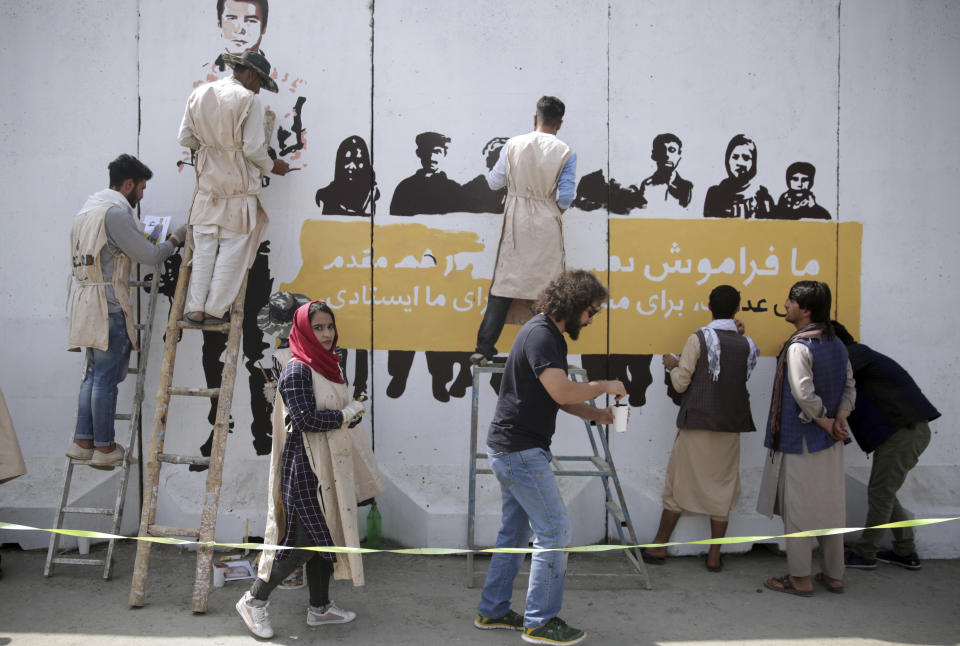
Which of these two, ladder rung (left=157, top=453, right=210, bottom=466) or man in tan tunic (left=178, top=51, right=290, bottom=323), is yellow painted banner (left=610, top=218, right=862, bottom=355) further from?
ladder rung (left=157, top=453, right=210, bottom=466)

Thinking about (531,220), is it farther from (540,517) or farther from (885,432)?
(885,432)

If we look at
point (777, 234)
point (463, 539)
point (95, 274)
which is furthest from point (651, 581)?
point (95, 274)

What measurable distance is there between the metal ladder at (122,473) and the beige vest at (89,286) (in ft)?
0.82

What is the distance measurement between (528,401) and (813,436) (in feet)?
6.28

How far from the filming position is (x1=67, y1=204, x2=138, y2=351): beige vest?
14.4 ft

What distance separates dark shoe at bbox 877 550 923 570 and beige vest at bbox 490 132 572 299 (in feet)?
9.38

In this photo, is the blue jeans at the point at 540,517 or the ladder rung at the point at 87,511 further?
the ladder rung at the point at 87,511

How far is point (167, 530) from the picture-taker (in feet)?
13.3

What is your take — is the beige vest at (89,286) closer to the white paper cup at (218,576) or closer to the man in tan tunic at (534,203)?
the white paper cup at (218,576)

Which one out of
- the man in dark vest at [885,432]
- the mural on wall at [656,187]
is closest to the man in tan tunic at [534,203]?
the mural on wall at [656,187]

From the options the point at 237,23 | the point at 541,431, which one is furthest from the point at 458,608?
the point at 237,23

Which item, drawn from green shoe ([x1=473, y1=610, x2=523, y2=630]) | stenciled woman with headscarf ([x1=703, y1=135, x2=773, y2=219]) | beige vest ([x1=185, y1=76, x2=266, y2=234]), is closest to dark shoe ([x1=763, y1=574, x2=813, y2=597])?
green shoe ([x1=473, y1=610, x2=523, y2=630])

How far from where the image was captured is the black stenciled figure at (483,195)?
16.5ft

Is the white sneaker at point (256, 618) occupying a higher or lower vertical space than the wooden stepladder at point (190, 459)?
lower
